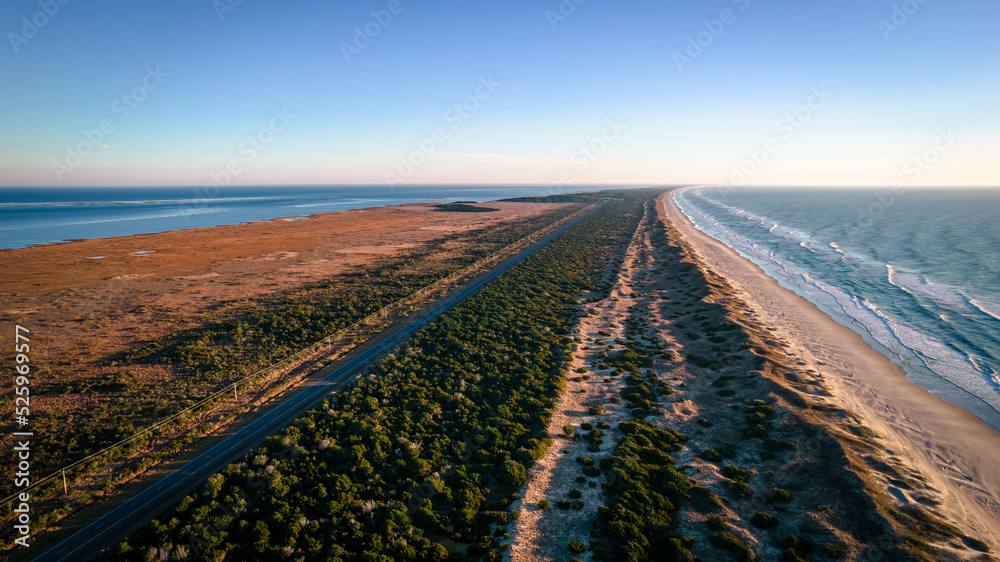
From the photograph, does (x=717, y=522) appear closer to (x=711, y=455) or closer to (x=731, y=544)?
(x=731, y=544)

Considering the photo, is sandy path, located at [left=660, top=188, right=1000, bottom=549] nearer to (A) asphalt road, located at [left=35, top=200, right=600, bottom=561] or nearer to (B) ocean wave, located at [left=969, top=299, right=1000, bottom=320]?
(B) ocean wave, located at [left=969, top=299, right=1000, bottom=320]

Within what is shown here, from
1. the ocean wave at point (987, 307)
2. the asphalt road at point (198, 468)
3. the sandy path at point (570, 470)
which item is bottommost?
the sandy path at point (570, 470)

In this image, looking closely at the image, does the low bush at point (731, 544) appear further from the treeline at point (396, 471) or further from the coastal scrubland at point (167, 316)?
the coastal scrubland at point (167, 316)

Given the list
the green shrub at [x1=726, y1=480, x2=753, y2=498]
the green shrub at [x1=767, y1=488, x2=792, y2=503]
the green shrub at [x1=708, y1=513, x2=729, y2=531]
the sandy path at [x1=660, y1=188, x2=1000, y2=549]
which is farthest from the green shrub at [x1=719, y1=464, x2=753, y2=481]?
the sandy path at [x1=660, y1=188, x2=1000, y2=549]

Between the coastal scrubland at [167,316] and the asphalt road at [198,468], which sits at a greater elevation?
the coastal scrubland at [167,316]

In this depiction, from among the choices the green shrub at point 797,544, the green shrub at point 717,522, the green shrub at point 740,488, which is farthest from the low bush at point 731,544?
the green shrub at point 740,488

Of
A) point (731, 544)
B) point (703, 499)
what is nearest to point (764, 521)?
point (703, 499)

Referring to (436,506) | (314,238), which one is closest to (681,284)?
(436,506)
